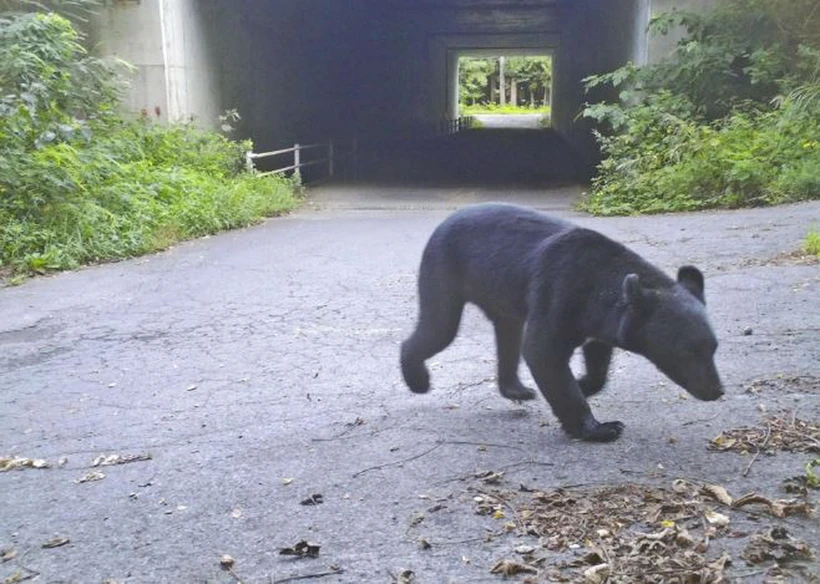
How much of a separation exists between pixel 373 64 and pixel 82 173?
20.8 metres

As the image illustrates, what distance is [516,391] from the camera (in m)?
4.52

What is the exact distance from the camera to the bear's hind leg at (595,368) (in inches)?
161

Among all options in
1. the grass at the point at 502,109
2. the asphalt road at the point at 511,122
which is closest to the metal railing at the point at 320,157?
the asphalt road at the point at 511,122

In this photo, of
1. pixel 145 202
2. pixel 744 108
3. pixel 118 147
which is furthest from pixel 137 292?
pixel 744 108

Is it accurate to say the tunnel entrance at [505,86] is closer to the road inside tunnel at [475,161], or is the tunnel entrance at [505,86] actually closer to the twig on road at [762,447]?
the road inside tunnel at [475,161]

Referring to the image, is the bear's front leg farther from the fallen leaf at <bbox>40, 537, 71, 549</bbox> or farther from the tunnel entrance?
the tunnel entrance

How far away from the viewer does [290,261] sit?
31.6 ft

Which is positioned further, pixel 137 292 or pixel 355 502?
pixel 137 292

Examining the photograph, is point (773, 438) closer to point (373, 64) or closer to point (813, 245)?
point (813, 245)

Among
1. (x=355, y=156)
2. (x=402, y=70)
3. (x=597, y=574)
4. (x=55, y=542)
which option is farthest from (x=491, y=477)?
(x=402, y=70)

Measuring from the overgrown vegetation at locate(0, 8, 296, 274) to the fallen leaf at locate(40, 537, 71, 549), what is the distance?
6.87 meters

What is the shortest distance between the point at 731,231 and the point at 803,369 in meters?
5.63

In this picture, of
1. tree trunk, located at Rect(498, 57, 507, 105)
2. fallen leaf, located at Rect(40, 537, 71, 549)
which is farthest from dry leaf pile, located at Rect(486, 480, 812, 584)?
tree trunk, located at Rect(498, 57, 507, 105)

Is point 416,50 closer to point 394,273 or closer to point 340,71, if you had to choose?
point 340,71
